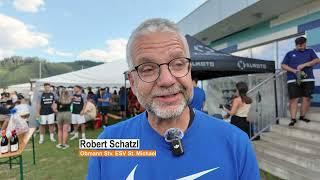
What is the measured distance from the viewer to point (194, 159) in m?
1.41

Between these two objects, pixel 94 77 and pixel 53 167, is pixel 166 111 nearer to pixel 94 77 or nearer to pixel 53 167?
pixel 53 167

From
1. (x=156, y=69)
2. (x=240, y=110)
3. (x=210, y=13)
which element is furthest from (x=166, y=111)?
(x=210, y=13)

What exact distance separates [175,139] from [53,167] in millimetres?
7376

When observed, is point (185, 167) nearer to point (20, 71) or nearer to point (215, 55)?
point (215, 55)

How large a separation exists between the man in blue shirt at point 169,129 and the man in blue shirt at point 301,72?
6.19 m

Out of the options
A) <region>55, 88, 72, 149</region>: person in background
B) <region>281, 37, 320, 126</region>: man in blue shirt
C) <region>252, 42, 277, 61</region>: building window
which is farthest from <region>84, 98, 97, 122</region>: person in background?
<region>281, 37, 320, 126</region>: man in blue shirt

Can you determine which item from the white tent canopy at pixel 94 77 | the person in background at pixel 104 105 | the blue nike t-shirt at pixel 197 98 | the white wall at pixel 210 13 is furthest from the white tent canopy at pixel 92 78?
the blue nike t-shirt at pixel 197 98

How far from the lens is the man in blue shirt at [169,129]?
1.40m

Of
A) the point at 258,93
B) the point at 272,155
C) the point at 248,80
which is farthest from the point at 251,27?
the point at 272,155

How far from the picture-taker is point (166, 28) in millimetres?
1521

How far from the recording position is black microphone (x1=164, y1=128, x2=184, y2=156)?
1.39 metres

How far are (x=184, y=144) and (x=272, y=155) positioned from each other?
6199mm

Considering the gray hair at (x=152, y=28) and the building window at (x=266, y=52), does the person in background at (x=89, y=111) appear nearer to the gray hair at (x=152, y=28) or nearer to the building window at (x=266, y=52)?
the building window at (x=266, y=52)

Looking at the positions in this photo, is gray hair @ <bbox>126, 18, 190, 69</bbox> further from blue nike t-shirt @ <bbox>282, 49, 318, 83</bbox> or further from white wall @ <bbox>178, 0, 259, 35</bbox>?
white wall @ <bbox>178, 0, 259, 35</bbox>
